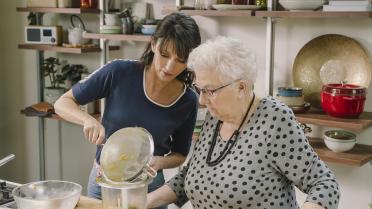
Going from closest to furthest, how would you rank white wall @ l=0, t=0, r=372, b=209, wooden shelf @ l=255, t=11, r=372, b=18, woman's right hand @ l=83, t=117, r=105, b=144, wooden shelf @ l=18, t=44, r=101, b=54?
woman's right hand @ l=83, t=117, r=105, b=144 < wooden shelf @ l=255, t=11, r=372, b=18 < white wall @ l=0, t=0, r=372, b=209 < wooden shelf @ l=18, t=44, r=101, b=54

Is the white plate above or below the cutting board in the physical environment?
above

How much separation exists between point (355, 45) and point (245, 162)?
1.48 metres

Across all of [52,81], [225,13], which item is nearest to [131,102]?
[225,13]

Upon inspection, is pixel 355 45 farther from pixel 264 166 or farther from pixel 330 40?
pixel 264 166

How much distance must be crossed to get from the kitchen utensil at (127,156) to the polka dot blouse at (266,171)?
0.21m

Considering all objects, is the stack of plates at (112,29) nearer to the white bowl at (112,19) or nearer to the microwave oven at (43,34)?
the white bowl at (112,19)

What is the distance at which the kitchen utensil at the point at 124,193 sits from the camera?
1.48 meters

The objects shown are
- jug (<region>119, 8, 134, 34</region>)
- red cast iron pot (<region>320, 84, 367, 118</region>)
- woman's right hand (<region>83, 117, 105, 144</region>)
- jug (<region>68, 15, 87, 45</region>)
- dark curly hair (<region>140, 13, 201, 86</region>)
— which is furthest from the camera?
jug (<region>68, 15, 87, 45</region>)

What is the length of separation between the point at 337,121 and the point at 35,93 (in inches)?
95.8

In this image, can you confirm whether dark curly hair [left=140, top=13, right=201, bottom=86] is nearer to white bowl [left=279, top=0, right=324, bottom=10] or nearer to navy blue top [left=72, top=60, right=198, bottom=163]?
navy blue top [left=72, top=60, right=198, bottom=163]

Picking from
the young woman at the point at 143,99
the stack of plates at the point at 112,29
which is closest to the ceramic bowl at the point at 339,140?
the young woman at the point at 143,99

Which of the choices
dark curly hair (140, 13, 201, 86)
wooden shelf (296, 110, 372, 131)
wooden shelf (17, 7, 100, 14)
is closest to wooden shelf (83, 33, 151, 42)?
wooden shelf (17, 7, 100, 14)

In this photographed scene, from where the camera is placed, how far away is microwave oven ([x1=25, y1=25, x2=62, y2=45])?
12.2 feet

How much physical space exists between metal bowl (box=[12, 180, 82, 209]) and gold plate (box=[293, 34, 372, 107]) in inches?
66.5
